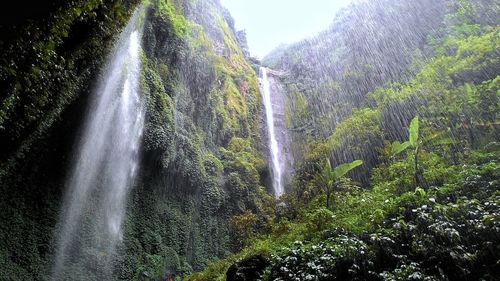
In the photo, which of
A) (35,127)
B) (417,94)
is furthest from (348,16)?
(35,127)

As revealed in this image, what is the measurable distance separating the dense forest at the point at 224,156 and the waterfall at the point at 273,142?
162mm

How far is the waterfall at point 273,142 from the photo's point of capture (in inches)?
675

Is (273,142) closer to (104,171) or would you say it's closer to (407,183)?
(104,171)

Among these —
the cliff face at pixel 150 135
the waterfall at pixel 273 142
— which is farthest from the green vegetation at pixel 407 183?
the cliff face at pixel 150 135

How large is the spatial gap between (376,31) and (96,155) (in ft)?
57.9

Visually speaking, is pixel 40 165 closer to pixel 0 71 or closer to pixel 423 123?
pixel 0 71

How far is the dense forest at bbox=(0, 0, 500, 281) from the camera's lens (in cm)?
→ 586

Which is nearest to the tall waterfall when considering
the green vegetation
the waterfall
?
the green vegetation

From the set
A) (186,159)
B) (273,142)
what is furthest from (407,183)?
(273,142)

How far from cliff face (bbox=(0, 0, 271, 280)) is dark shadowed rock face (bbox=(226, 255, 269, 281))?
4.16 meters

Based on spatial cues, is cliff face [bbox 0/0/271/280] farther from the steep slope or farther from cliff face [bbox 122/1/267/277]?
the steep slope

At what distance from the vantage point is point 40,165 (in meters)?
8.57

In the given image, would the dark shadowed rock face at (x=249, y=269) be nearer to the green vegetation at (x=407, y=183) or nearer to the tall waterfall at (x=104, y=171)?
the green vegetation at (x=407, y=183)

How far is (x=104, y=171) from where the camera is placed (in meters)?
10.2
